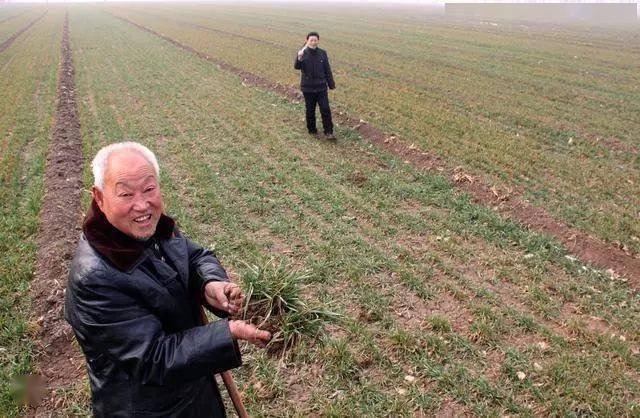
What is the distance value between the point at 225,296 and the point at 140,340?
509 mm

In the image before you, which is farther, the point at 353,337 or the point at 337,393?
the point at 353,337

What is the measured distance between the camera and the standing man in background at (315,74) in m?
10.1

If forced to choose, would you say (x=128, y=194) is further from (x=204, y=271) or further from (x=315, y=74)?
(x=315, y=74)

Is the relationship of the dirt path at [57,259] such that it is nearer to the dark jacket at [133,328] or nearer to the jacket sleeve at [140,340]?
the dark jacket at [133,328]

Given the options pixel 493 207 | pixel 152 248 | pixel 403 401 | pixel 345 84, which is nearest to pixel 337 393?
pixel 403 401

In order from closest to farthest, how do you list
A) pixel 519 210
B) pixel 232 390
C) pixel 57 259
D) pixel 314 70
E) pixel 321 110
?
1. pixel 232 390
2. pixel 57 259
3. pixel 519 210
4. pixel 314 70
5. pixel 321 110

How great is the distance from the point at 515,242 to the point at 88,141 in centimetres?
960

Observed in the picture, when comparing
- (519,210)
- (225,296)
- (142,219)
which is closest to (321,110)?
(519,210)

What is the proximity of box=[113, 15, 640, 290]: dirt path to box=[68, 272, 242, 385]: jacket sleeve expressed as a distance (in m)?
5.71

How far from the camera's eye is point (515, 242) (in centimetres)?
660

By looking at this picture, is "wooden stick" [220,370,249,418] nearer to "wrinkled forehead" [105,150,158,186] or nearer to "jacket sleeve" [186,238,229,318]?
"jacket sleeve" [186,238,229,318]

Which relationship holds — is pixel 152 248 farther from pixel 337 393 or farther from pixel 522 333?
pixel 522 333

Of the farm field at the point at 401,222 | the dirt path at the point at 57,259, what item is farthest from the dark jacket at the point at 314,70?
the dirt path at the point at 57,259

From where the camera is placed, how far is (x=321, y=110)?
35.0 feet
